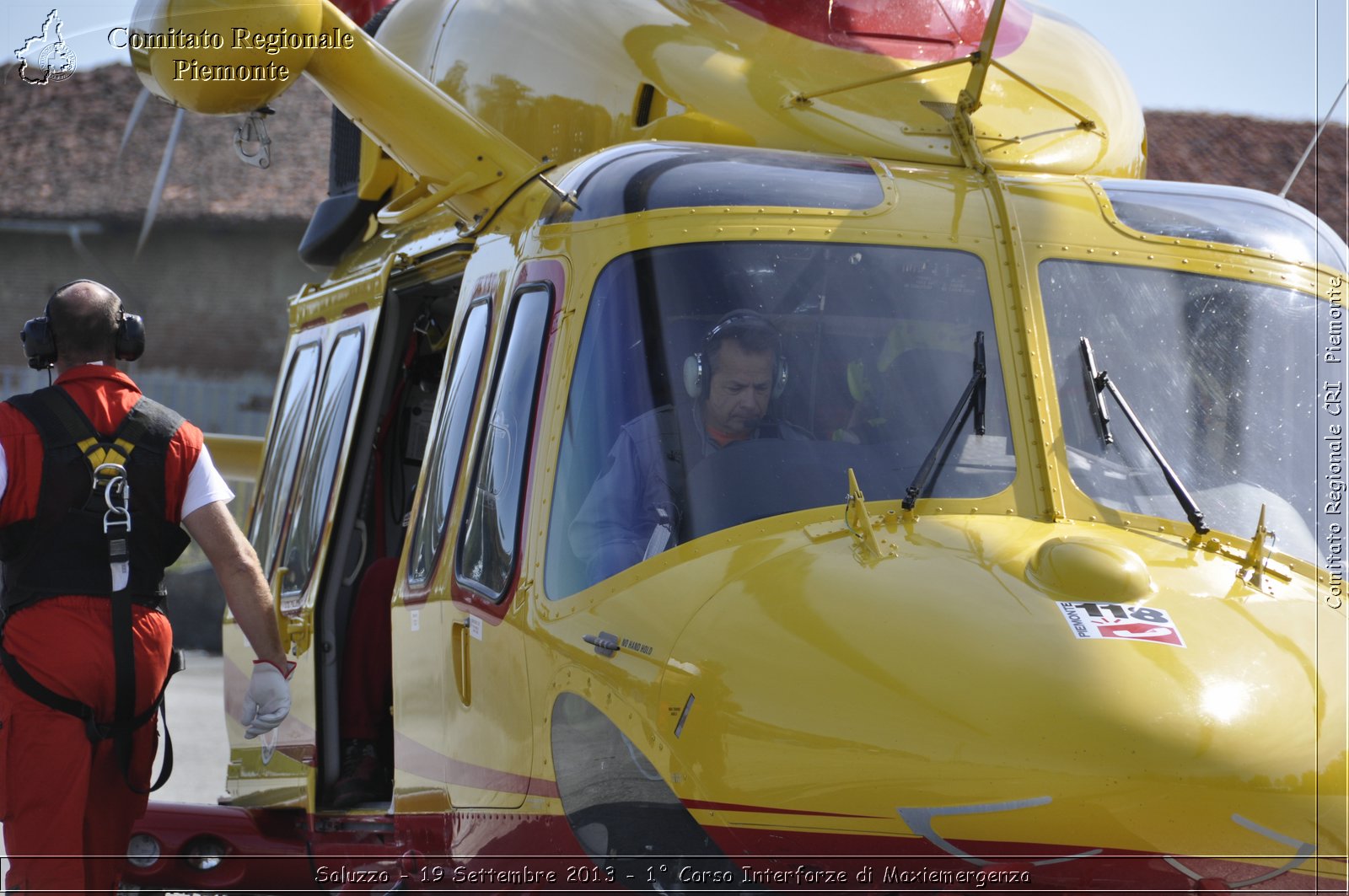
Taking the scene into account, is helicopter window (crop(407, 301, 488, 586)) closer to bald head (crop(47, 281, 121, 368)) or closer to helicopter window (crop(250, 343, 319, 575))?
bald head (crop(47, 281, 121, 368))

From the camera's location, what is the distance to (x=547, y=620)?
3600 mm

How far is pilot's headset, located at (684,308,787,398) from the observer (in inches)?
145

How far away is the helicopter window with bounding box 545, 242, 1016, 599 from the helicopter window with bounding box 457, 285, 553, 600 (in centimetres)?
20

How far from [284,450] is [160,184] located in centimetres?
1846

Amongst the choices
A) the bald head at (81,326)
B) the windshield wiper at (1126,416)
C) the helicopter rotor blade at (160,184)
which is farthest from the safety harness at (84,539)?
the helicopter rotor blade at (160,184)

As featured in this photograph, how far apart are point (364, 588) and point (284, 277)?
19.2 meters

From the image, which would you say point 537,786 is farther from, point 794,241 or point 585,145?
point 585,145

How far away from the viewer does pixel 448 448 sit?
4.49 meters

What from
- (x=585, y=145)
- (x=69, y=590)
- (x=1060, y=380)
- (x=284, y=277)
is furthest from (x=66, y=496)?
(x=284, y=277)

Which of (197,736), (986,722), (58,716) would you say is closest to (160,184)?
(197,736)

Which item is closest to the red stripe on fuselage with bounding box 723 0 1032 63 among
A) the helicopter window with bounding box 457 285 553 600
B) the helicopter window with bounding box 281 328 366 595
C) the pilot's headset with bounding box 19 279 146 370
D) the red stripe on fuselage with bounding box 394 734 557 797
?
the helicopter window with bounding box 457 285 553 600

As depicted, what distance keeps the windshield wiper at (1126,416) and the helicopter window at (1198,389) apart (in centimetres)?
2

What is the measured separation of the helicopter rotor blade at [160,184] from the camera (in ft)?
75.8

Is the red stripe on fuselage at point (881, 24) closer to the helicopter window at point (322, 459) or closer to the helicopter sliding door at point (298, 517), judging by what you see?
the helicopter sliding door at point (298, 517)
